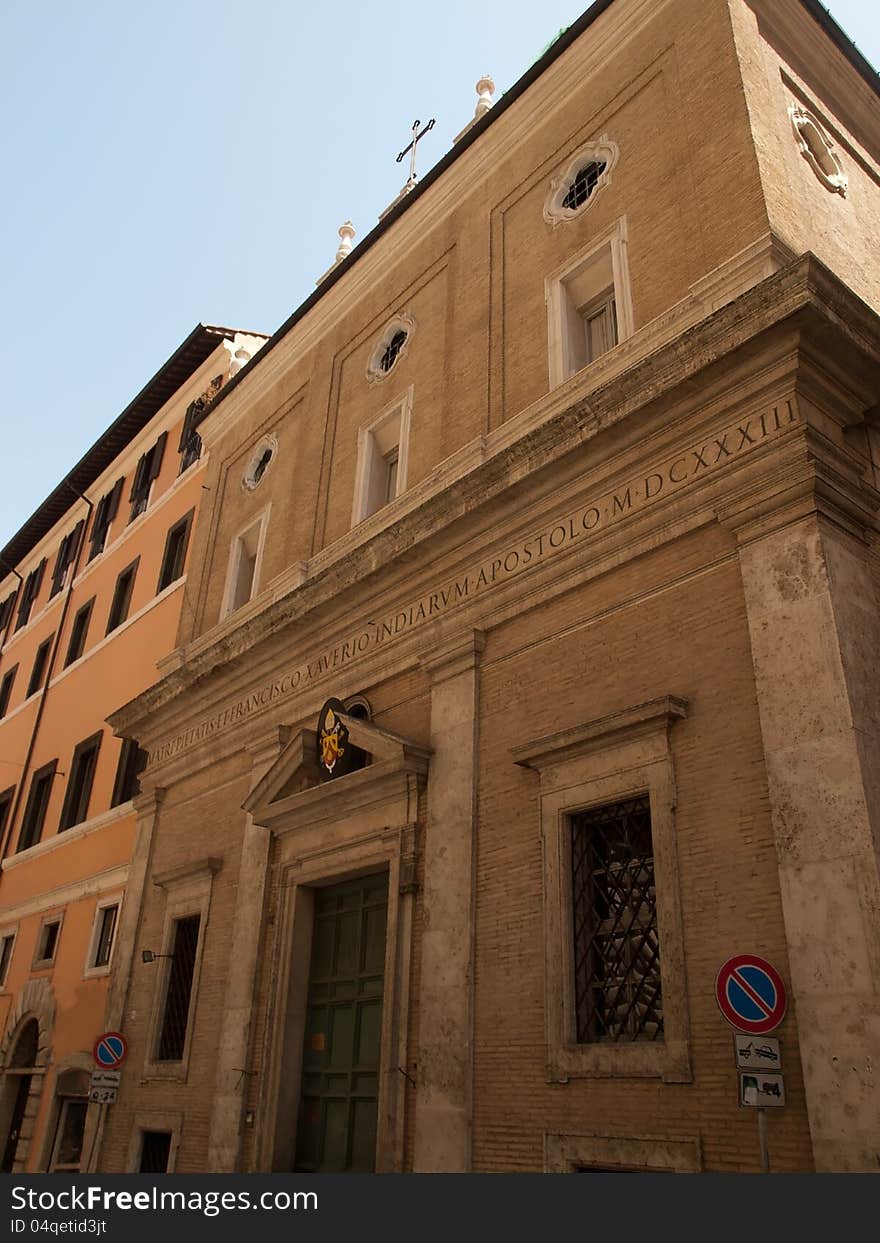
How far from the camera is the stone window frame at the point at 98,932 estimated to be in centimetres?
1459

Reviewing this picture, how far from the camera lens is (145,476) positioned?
2059 centimetres

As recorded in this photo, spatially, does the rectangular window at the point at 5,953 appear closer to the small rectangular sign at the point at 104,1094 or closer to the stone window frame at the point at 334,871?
the small rectangular sign at the point at 104,1094

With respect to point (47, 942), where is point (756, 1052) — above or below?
below

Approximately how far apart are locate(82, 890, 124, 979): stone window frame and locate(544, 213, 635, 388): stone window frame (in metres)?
9.68

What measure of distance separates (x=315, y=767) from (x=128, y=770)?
6.66 metres

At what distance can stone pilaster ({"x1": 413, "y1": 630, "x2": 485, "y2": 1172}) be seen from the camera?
7.73 meters

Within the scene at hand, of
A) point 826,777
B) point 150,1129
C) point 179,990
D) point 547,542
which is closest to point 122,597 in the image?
point 179,990

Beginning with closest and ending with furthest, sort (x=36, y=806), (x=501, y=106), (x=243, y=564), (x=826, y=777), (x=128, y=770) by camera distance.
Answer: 1. (x=826, y=777)
2. (x=501, y=106)
3. (x=243, y=564)
4. (x=128, y=770)
5. (x=36, y=806)

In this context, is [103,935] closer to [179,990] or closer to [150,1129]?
[179,990]

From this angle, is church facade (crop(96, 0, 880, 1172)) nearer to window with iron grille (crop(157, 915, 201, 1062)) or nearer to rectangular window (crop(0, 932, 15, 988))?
window with iron grille (crop(157, 915, 201, 1062))

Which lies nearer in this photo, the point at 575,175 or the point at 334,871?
the point at 334,871

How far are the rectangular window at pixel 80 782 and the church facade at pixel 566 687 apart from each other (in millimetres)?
3722

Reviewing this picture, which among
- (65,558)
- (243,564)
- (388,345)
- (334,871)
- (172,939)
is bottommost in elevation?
(172,939)

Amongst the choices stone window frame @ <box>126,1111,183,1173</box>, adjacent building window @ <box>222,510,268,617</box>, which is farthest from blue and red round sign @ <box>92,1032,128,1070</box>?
adjacent building window @ <box>222,510,268,617</box>
